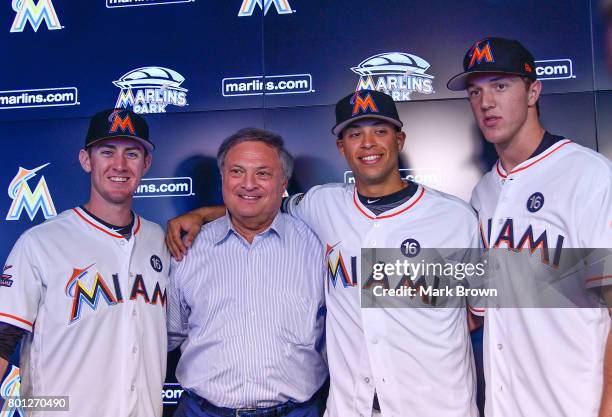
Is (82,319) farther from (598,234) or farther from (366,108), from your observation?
(598,234)

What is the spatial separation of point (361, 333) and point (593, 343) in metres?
0.64

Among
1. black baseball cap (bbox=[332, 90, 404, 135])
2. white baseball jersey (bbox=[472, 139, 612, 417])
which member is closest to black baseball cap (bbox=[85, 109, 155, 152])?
black baseball cap (bbox=[332, 90, 404, 135])

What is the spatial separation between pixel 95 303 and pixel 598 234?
57.2 inches

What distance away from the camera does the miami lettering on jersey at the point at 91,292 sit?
66.6 inches

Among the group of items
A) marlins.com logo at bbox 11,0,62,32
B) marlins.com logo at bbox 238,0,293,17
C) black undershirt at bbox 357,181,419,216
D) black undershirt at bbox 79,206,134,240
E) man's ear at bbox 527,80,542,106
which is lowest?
black undershirt at bbox 79,206,134,240

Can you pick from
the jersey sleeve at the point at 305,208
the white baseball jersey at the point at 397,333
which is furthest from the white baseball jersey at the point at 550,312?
the jersey sleeve at the point at 305,208

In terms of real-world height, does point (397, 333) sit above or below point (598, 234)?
below

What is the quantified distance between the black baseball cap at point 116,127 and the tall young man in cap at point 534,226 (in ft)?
3.43

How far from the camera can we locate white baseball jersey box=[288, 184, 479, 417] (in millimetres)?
1671

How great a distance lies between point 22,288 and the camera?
65.0 inches

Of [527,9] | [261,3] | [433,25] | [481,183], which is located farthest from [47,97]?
[527,9]

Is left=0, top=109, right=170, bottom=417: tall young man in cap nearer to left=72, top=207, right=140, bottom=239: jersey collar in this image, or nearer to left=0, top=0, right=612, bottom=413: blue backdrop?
left=72, top=207, right=140, bottom=239: jersey collar

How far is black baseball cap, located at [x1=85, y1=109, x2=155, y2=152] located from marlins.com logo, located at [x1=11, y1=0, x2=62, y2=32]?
97 centimetres

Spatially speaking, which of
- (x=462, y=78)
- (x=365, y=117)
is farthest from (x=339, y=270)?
(x=462, y=78)
